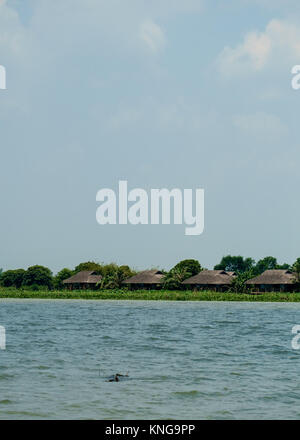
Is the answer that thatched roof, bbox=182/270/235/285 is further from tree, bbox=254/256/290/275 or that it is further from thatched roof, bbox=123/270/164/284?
tree, bbox=254/256/290/275

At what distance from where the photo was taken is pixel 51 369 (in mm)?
15531

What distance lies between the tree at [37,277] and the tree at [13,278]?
50.5 inches

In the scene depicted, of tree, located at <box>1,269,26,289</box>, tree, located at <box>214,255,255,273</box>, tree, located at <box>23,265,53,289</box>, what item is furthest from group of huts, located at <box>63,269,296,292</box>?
tree, located at <box>214,255,255,273</box>

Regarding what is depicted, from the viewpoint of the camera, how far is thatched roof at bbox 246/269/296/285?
76.6 m

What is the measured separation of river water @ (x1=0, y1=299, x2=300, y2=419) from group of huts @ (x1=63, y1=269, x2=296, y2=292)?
51776mm

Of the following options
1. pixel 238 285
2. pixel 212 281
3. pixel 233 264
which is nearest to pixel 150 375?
pixel 238 285

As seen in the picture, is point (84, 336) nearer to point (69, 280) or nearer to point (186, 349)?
point (186, 349)

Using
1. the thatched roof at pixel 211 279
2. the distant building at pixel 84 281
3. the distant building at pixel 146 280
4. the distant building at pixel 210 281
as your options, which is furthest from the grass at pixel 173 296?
the distant building at pixel 84 281

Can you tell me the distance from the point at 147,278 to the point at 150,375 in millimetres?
68838

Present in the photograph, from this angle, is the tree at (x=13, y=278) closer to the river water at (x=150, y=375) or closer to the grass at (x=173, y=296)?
the grass at (x=173, y=296)

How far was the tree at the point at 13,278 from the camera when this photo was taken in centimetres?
10231

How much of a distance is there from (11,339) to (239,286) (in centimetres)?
5533
